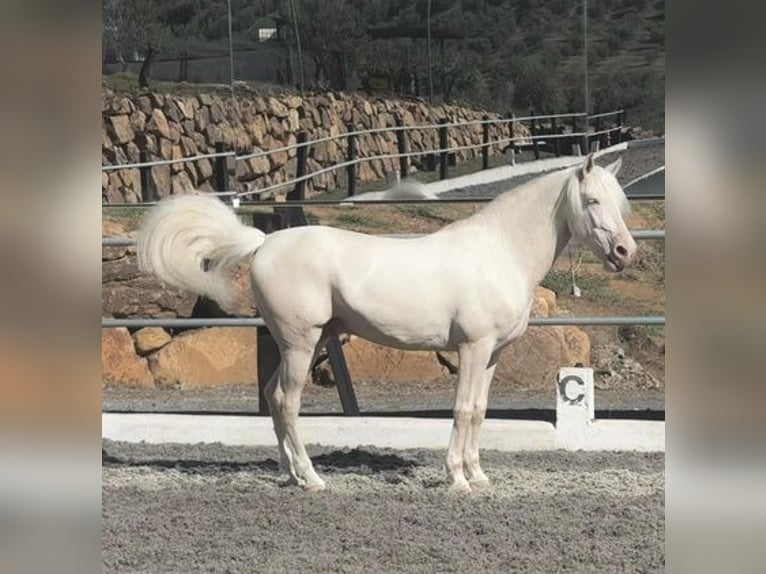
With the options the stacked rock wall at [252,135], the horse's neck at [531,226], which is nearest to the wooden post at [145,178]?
the stacked rock wall at [252,135]

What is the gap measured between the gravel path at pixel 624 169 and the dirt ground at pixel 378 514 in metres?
1.20

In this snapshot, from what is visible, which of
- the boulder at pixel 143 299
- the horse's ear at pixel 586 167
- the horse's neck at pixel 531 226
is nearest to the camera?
the horse's ear at pixel 586 167

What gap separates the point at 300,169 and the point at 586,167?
1.23 meters

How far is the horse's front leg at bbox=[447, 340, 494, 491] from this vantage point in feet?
15.3

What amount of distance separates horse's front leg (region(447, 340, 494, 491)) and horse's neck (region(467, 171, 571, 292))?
36 cm

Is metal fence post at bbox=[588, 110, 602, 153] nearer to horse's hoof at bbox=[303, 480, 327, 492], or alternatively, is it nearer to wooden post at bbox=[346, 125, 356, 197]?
wooden post at bbox=[346, 125, 356, 197]

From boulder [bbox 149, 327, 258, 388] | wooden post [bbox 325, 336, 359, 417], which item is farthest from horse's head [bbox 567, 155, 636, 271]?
boulder [bbox 149, 327, 258, 388]

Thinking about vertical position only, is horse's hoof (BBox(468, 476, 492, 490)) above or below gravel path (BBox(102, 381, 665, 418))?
above

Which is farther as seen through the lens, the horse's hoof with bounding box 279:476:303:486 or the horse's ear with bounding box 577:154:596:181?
the horse's hoof with bounding box 279:476:303:486

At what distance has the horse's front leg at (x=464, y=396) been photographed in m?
4.66

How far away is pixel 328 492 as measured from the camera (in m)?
4.89

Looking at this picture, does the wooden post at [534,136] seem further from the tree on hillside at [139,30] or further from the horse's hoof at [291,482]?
the horse's hoof at [291,482]

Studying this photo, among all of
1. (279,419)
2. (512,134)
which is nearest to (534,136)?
(512,134)

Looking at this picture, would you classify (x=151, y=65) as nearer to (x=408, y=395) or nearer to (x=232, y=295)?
(x=232, y=295)
